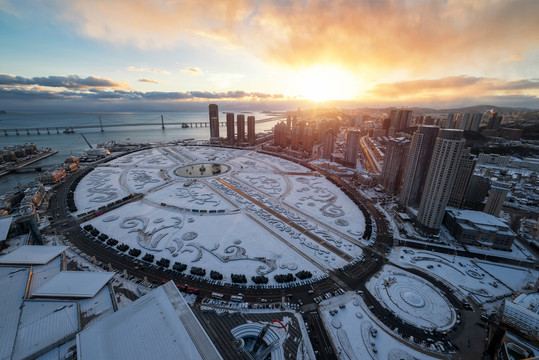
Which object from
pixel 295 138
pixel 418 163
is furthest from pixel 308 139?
pixel 418 163

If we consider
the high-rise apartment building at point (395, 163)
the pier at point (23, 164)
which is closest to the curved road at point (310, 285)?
the high-rise apartment building at point (395, 163)

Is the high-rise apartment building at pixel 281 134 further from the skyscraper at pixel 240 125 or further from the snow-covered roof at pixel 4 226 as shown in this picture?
the snow-covered roof at pixel 4 226

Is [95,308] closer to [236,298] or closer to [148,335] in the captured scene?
[148,335]

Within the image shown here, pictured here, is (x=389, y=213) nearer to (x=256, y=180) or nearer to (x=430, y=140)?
(x=430, y=140)

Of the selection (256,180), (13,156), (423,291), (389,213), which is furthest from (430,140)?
(13,156)

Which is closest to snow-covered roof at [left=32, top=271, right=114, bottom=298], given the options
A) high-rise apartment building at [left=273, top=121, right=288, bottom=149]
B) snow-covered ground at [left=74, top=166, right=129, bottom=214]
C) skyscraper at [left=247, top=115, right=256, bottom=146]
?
snow-covered ground at [left=74, top=166, right=129, bottom=214]

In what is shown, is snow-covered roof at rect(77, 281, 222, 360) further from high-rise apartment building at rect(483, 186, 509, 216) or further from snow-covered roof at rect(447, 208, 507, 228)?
high-rise apartment building at rect(483, 186, 509, 216)
